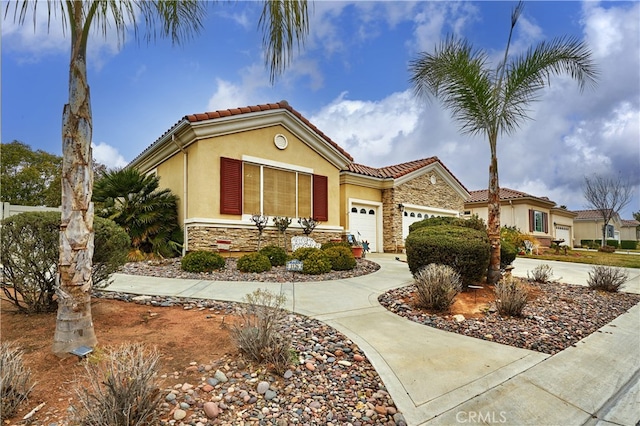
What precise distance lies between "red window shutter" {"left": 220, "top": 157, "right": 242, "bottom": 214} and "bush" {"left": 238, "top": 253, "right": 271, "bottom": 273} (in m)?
Answer: 2.85

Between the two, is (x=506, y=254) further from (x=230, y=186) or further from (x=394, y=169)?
(x=394, y=169)

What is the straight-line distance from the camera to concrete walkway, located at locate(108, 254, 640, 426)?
8.66 ft

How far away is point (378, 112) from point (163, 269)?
10616 millimetres

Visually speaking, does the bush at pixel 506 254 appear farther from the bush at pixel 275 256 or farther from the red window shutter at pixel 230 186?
the red window shutter at pixel 230 186

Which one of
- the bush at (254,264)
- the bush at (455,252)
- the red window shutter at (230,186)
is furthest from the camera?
the red window shutter at (230,186)

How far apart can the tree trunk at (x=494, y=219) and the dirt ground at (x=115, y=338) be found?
2441 millimetres

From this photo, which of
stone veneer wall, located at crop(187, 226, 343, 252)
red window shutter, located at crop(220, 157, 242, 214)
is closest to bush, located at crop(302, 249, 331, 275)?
stone veneer wall, located at crop(187, 226, 343, 252)

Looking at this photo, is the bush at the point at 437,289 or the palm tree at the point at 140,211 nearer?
the bush at the point at 437,289

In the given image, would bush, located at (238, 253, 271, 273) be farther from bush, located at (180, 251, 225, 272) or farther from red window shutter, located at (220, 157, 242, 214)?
red window shutter, located at (220, 157, 242, 214)

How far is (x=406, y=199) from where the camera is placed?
17.0 metres

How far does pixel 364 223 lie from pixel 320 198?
11.6 feet

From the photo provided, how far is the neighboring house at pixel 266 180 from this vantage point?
10.5 m

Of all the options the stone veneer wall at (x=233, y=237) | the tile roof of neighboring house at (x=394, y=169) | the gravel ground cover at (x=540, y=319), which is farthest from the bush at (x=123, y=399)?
the tile roof of neighboring house at (x=394, y=169)

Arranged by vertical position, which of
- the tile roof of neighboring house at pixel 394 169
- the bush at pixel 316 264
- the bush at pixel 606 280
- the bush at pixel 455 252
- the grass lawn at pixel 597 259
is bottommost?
the grass lawn at pixel 597 259
